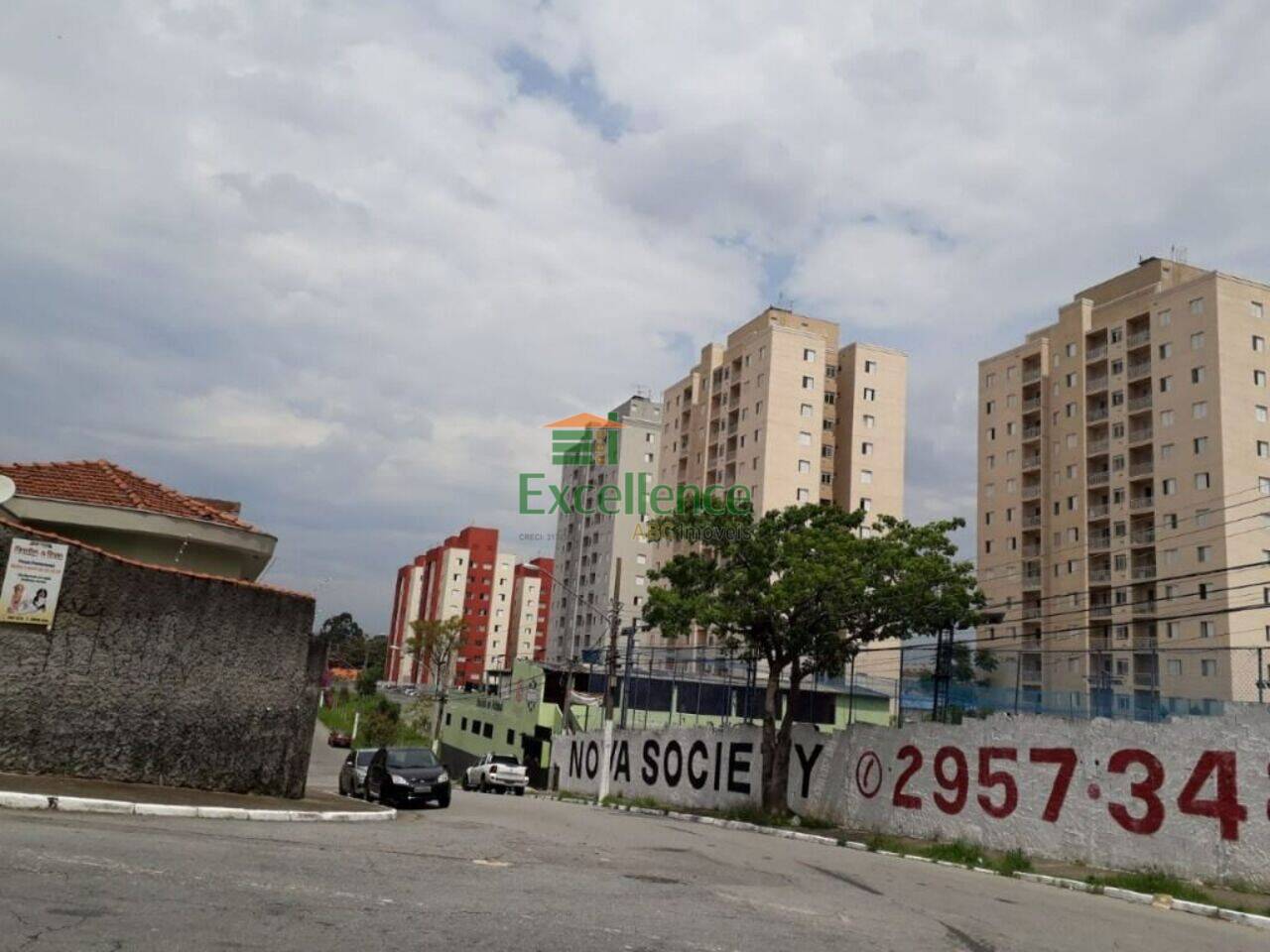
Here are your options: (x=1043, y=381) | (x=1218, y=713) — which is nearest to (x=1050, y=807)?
(x=1218, y=713)

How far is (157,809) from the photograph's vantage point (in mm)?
12812

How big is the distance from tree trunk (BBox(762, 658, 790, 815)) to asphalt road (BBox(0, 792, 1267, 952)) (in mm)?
9407

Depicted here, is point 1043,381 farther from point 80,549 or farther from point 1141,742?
point 80,549

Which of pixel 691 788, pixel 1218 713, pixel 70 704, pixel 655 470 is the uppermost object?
pixel 655 470

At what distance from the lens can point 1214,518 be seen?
53.8 m

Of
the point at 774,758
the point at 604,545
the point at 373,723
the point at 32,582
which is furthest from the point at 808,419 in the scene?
the point at 32,582

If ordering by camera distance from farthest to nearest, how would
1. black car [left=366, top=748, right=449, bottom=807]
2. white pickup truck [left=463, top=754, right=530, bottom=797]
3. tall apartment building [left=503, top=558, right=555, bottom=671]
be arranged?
tall apartment building [left=503, top=558, right=555, bottom=671], white pickup truck [left=463, top=754, right=530, bottom=797], black car [left=366, top=748, right=449, bottom=807]

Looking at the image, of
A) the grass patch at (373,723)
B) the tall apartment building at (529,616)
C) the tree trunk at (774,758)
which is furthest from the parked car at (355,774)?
the tall apartment building at (529,616)

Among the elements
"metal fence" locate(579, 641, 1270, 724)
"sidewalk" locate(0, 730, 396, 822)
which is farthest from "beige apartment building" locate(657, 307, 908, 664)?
"sidewalk" locate(0, 730, 396, 822)

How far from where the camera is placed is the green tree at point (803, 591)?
74.6 feet

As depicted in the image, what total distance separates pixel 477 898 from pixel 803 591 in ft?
49.9

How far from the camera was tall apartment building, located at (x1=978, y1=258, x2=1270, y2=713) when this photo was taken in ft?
179

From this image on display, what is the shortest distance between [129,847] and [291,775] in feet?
23.5

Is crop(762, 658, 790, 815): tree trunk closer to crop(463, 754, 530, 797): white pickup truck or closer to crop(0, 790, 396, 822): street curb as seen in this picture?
crop(0, 790, 396, 822): street curb
